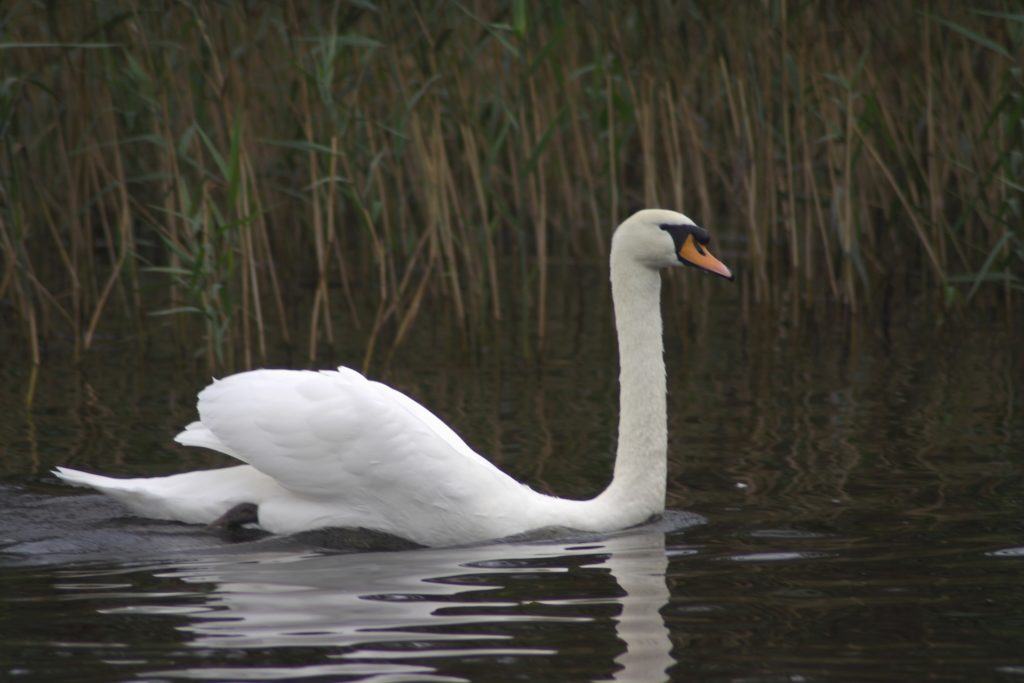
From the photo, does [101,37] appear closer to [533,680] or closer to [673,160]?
[673,160]

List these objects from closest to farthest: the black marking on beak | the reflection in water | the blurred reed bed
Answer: the reflection in water
the black marking on beak
the blurred reed bed

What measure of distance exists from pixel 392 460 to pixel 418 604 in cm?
106

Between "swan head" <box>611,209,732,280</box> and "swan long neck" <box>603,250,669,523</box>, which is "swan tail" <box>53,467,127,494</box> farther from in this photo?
"swan head" <box>611,209,732,280</box>

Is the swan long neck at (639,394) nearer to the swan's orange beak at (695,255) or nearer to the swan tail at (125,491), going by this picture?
the swan's orange beak at (695,255)

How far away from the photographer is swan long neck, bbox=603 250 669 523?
20.1 feet

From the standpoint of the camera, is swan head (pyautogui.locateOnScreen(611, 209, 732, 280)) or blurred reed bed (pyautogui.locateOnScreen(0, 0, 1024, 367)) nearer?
swan head (pyautogui.locateOnScreen(611, 209, 732, 280))

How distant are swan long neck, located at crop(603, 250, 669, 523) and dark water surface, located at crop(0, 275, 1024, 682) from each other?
0.14m

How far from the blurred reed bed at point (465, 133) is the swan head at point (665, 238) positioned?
2.17 meters

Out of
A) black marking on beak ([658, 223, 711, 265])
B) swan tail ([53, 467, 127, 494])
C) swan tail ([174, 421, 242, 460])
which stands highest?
black marking on beak ([658, 223, 711, 265])

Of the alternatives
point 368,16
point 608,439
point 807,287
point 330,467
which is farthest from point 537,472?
point 368,16

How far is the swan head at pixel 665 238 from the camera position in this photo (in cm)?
637

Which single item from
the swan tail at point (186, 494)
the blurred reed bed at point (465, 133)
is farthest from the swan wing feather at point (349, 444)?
the blurred reed bed at point (465, 133)

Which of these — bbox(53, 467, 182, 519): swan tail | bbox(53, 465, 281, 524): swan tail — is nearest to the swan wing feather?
bbox(53, 465, 281, 524): swan tail

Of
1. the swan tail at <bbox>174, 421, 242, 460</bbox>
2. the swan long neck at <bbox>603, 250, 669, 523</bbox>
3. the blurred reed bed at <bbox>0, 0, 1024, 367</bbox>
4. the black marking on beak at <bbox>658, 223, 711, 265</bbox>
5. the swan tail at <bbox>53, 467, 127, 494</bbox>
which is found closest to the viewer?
the swan tail at <bbox>53, 467, 127, 494</bbox>
